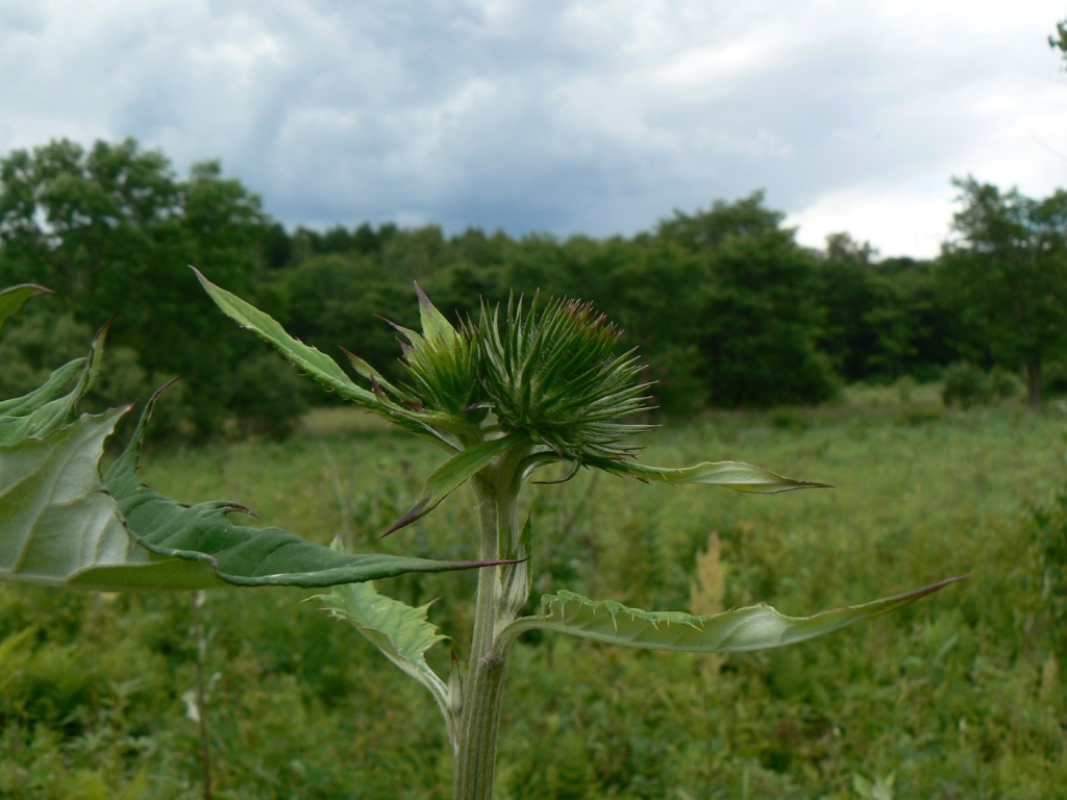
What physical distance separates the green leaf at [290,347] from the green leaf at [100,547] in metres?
0.33

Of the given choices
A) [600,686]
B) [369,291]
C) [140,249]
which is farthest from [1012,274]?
[600,686]

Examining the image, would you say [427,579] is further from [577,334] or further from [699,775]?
[577,334]

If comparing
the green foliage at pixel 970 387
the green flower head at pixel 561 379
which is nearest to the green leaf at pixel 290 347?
the green flower head at pixel 561 379

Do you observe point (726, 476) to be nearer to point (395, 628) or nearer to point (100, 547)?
point (395, 628)

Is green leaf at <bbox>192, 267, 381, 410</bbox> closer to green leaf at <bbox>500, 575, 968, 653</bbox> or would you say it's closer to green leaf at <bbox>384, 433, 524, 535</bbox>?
green leaf at <bbox>384, 433, 524, 535</bbox>

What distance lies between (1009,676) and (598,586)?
7.25ft

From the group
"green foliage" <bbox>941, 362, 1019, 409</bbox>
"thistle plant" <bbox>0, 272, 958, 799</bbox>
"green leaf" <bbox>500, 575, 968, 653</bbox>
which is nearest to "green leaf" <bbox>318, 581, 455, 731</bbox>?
"thistle plant" <bbox>0, 272, 958, 799</bbox>

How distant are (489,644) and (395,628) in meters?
0.19

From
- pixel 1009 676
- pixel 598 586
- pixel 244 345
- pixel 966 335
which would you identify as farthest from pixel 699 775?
pixel 966 335

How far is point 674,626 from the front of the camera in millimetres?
720

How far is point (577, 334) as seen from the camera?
0.94 meters

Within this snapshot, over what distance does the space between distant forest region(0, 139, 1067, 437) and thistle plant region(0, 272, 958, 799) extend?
14.0 meters

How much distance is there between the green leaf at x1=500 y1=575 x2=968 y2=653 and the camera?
681mm

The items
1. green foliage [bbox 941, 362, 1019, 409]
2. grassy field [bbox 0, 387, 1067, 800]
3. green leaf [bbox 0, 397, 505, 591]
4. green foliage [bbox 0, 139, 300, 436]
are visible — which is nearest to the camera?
green leaf [bbox 0, 397, 505, 591]
